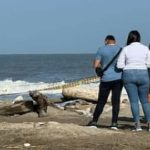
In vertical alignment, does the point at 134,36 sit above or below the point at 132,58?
above

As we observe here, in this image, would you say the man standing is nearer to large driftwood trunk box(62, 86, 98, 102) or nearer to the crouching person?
the crouching person

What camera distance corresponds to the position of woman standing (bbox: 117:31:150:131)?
10.9 metres

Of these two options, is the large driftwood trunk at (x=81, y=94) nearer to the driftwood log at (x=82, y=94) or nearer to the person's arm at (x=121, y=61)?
the driftwood log at (x=82, y=94)

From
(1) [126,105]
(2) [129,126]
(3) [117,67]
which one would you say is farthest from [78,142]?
(1) [126,105]

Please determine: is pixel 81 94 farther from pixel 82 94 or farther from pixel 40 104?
pixel 40 104

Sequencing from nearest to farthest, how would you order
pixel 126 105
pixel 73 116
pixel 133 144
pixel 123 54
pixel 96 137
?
pixel 133 144
pixel 96 137
pixel 123 54
pixel 73 116
pixel 126 105

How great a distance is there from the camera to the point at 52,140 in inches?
387

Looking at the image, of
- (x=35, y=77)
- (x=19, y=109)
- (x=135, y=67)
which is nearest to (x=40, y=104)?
(x=19, y=109)

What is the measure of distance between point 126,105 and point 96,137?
23.3 feet

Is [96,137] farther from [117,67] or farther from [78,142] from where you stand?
[117,67]

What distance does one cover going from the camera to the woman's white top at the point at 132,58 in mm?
10898

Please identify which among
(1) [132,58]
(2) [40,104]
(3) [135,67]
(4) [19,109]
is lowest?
(4) [19,109]

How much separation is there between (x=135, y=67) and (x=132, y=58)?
6.3 inches

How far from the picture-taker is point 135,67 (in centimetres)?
1089
